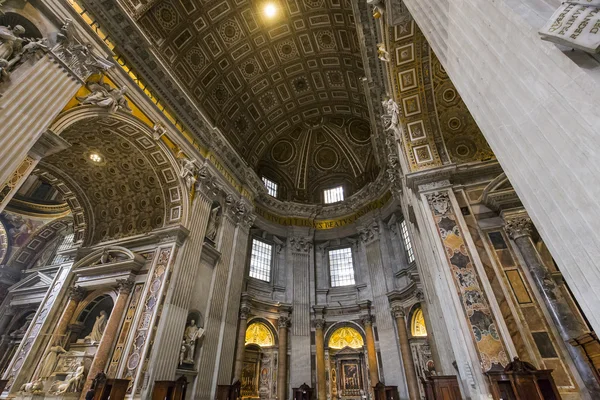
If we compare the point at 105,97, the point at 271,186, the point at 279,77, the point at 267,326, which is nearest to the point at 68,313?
the point at 105,97

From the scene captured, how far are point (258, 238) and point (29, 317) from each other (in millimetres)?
10872

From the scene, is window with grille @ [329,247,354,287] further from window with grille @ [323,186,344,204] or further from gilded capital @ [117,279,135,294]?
gilded capital @ [117,279,135,294]

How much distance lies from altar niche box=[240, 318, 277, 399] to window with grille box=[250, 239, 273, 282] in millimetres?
2185

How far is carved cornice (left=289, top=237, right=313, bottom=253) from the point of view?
16.0 metres

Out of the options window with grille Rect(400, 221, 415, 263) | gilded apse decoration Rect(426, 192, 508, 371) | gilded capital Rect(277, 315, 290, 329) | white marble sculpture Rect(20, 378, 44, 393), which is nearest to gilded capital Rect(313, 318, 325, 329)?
gilded capital Rect(277, 315, 290, 329)

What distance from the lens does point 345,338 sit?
14055 mm

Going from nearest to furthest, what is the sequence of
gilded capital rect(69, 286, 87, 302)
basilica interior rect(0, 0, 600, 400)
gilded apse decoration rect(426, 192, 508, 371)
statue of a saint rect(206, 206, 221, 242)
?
1. basilica interior rect(0, 0, 600, 400)
2. gilded apse decoration rect(426, 192, 508, 371)
3. gilded capital rect(69, 286, 87, 302)
4. statue of a saint rect(206, 206, 221, 242)

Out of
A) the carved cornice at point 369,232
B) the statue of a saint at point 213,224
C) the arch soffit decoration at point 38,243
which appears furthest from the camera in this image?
the carved cornice at point 369,232

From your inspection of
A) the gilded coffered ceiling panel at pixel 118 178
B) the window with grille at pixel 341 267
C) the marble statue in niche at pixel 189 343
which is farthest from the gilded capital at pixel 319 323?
the gilded coffered ceiling panel at pixel 118 178

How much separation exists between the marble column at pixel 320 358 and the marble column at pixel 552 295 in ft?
31.2

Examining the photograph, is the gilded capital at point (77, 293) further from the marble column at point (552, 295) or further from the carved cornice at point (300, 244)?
the marble column at point (552, 295)

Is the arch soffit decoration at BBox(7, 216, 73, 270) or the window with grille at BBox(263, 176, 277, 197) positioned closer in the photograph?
the arch soffit decoration at BBox(7, 216, 73, 270)

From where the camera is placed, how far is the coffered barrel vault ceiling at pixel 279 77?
12305 millimetres

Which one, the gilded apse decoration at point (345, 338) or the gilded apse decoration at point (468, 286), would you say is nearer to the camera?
the gilded apse decoration at point (468, 286)
